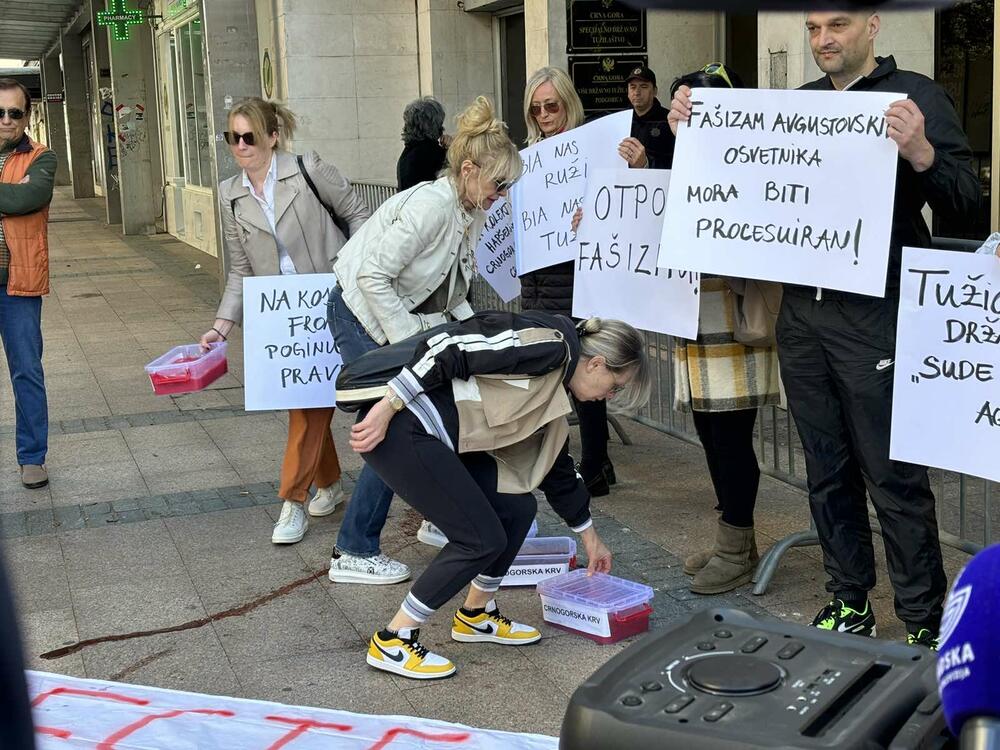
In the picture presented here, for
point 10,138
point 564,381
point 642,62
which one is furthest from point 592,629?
point 642,62

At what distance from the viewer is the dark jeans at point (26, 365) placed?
6535 millimetres

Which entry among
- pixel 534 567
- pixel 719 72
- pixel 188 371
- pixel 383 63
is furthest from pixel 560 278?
pixel 383 63

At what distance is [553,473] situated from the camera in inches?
168

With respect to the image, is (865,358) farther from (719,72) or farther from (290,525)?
(290,525)

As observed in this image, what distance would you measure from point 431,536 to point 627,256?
56.7 inches

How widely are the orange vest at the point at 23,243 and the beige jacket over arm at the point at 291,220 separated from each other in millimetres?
1282

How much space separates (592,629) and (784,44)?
422cm

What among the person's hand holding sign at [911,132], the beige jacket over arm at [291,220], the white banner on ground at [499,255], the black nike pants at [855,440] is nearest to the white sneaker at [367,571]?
the beige jacket over arm at [291,220]

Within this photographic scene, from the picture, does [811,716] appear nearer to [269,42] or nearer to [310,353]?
[310,353]

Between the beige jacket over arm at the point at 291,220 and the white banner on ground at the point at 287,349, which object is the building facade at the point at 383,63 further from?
the white banner on ground at the point at 287,349

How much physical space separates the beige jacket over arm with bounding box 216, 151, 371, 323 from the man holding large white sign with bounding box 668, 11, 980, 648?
2075 mm

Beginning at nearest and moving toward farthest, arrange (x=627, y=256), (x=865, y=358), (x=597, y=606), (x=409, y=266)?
(x=865, y=358)
(x=597, y=606)
(x=409, y=266)
(x=627, y=256)

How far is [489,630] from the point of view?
4.48 m

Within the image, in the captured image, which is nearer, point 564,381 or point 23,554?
point 564,381
